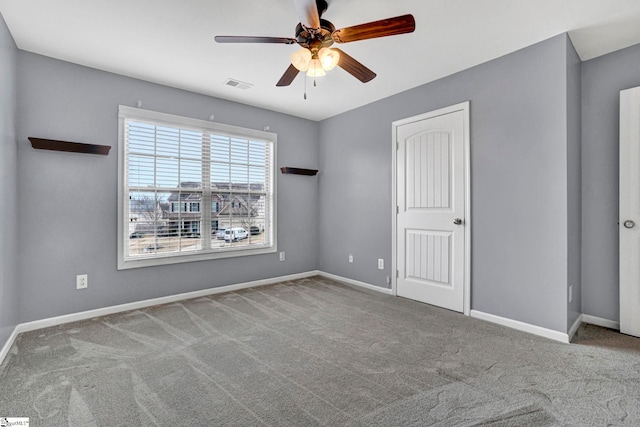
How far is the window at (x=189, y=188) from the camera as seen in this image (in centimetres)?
341

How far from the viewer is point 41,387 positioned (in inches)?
75.6

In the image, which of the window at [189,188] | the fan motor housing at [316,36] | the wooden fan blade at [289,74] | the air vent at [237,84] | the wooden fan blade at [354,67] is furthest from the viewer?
the air vent at [237,84]

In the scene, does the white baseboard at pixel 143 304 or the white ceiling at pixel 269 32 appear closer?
the white ceiling at pixel 269 32

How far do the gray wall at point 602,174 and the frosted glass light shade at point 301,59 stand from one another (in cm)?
271

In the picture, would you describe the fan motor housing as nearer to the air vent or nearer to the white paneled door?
the air vent

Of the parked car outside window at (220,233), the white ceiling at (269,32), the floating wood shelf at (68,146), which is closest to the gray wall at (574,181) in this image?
the white ceiling at (269,32)

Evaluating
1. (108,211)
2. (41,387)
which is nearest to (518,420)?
(41,387)

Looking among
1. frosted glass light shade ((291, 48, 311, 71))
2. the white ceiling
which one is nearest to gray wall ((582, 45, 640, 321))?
the white ceiling

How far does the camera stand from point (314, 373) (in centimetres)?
210

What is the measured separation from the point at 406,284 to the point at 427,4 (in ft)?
9.42

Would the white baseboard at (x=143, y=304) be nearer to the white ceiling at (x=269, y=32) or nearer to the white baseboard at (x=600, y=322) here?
the white baseboard at (x=600, y=322)

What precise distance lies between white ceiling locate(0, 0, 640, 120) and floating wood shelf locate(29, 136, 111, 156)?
0.82 meters

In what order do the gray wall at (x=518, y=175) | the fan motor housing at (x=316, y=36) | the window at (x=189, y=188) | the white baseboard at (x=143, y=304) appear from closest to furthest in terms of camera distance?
the fan motor housing at (x=316, y=36) → the gray wall at (x=518, y=175) → the white baseboard at (x=143, y=304) → the window at (x=189, y=188)

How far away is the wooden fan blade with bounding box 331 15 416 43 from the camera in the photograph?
1.85 metres
